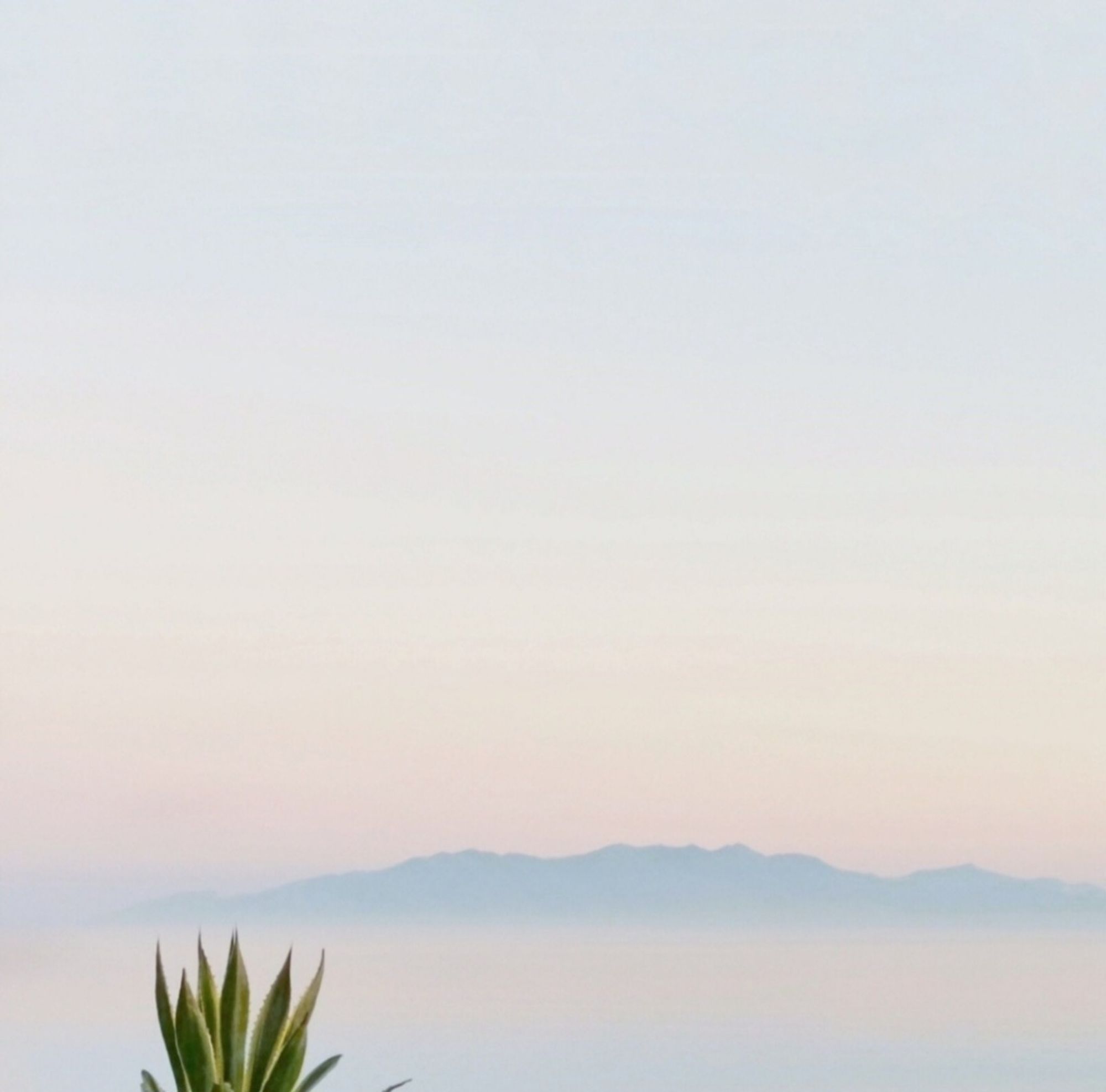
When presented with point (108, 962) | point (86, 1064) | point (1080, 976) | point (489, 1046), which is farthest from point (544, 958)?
point (86, 1064)

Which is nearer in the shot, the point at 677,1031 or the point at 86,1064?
the point at 86,1064

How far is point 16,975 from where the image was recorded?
185500 millimetres

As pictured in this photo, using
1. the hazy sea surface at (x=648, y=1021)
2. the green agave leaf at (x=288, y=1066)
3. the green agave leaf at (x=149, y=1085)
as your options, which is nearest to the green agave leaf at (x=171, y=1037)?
the green agave leaf at (x=149, y=1085)

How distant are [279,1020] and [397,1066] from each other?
210ft

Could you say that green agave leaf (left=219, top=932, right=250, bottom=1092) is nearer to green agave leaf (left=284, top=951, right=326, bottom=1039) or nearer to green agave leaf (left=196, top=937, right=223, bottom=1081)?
green agave leaf (left=196, top=937, right=223, bottom=1081)

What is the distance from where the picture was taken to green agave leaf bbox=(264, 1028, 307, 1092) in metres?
5.48

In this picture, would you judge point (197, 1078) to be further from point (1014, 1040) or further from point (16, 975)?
point (16, 975)

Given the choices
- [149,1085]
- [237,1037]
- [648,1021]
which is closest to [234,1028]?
[237,1037]

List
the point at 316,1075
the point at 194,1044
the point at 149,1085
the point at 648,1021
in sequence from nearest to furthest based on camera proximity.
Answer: the point at 149,1085
the point at 194,1044
the point at 316,1075
the point at 648,1021

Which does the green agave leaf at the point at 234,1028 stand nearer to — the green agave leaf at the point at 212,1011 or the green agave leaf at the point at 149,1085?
the green agave leaf at the point at 212,1011

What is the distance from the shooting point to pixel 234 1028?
216 inches

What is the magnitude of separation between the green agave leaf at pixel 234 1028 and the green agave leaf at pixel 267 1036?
28 millimetres

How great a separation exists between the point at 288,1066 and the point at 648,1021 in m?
97.8

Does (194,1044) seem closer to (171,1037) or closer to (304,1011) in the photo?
(171,1037)
